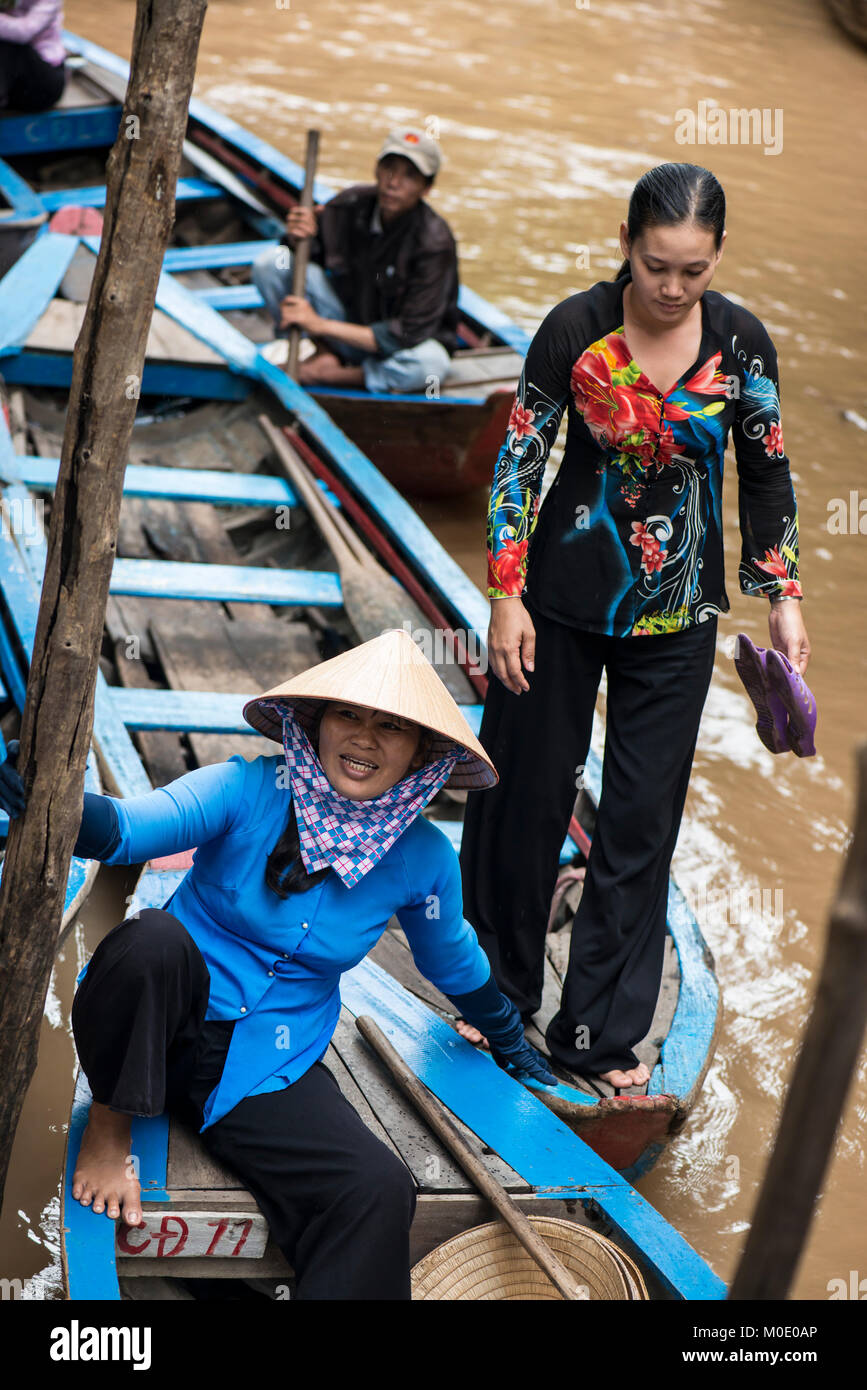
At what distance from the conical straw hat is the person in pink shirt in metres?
5.81

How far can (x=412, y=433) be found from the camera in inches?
228

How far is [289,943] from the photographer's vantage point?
223 centimetres

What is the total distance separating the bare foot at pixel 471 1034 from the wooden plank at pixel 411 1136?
0.75ft

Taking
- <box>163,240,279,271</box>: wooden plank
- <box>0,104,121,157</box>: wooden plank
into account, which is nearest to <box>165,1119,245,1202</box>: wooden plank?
<box>163,240,279,271</box>: wooden plank

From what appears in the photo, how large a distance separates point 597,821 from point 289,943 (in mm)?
763

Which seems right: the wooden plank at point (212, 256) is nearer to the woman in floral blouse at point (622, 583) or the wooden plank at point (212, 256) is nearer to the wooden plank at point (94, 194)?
the wooden plank at point (94, 194)

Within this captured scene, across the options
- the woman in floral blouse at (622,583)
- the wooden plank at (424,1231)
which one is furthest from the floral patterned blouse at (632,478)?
the wooden plank at (424,1231)

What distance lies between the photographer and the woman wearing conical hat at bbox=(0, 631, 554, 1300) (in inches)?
83.0

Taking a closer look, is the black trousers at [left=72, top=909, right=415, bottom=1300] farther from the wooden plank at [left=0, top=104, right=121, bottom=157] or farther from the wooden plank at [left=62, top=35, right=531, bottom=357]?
the wooden plank at [left=0, top=104, right=121, bottom=157]

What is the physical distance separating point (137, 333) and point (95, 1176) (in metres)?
1.24

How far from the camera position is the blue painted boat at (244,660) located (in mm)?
2340

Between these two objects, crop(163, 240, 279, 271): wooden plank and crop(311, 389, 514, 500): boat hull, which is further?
crop(163, 240, 279, 271): wooden plank

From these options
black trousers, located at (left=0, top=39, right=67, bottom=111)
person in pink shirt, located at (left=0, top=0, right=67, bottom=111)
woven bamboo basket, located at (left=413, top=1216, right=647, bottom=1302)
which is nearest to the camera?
woven bamboo basket, located at (left=413, top=1216, right=647, bottom=1302)
